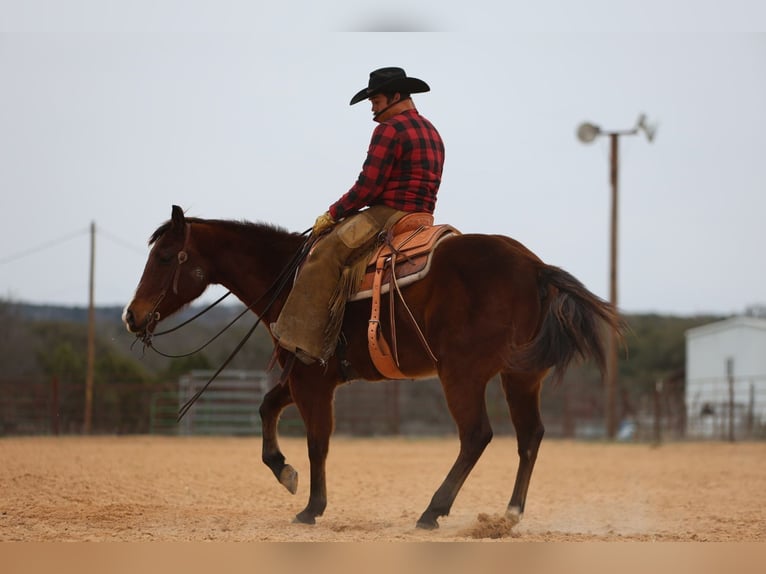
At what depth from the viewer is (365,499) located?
922cm

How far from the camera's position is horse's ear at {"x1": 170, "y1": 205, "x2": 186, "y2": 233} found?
7.07 m

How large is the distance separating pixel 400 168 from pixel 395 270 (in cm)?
77

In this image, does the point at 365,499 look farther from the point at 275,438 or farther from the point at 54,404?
the point at 54,404

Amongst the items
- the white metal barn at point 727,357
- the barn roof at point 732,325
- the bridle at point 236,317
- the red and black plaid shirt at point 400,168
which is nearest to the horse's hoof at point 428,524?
the bridle at point 236,317

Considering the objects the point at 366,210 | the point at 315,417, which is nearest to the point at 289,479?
the point at 315,417

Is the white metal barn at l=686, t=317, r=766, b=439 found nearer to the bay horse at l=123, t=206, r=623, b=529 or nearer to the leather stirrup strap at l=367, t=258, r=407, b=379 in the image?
the bay horse at l=123, t=206, r=623, b=529

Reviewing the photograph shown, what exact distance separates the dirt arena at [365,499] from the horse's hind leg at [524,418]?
1.22ft

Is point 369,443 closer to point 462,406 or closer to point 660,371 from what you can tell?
point 462,406

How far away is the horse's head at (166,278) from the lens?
23.2ft

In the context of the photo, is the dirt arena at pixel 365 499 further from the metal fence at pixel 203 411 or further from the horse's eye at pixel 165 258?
the metal fence at pixel 203 411

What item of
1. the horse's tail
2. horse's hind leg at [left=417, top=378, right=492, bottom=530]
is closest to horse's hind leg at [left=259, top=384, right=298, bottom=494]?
horse's hind leg at [left=417, top=378, right=492, bottom=530]

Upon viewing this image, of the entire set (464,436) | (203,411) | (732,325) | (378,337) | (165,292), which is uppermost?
(732,325)

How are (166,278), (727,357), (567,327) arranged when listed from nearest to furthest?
1. (567,327)
2. (166,278)
3. (727,357)

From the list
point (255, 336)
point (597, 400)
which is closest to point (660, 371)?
point (597, 400)
